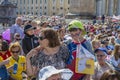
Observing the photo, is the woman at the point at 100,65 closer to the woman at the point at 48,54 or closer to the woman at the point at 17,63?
the woman at the point at 48,54

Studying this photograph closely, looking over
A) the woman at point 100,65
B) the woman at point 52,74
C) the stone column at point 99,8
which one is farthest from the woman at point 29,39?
the stone column at point 99,8

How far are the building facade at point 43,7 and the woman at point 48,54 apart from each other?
104289mm

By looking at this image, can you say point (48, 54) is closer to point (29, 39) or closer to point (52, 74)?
point (52, 74)

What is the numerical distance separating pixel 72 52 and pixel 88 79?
1.61 ft

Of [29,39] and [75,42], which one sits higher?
[75,42]

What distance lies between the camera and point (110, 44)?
1290 centimetres

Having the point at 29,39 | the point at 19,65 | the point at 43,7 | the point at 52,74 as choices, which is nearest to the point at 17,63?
the point at 19,65

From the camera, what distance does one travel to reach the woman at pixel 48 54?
5.80m

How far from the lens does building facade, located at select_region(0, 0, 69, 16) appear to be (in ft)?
370

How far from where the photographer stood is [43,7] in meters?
115

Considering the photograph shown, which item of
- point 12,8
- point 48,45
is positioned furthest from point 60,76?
point 12,8

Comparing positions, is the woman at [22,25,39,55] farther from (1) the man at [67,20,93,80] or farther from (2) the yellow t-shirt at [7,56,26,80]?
(1) the man at [67,20,93,80]

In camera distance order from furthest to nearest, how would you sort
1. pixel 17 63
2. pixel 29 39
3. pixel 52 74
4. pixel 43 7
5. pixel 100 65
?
pixel 43 7, pixel 29 39, pixel 17 63, pixel 100 65, pixel 52 74

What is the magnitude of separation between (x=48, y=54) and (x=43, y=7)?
109 m
